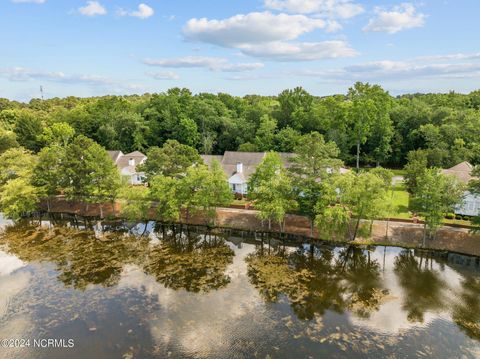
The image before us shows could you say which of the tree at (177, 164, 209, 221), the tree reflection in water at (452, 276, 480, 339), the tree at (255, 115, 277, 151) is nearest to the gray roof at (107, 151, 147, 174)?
the tree at (255, 115, 277, 151)

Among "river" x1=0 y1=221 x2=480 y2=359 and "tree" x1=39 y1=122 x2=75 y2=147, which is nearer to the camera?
"river" x1=0 y1=221 x2=480 y2=359

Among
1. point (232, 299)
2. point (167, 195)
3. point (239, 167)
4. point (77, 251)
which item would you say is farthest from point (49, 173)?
point (232, 299)

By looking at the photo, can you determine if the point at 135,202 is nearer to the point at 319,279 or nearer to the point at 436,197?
the point at 319,279

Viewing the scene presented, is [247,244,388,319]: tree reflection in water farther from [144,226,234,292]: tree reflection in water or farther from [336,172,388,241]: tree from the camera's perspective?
[336,172,388,241]: tree

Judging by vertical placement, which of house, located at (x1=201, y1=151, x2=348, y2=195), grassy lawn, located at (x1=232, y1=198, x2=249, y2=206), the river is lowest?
the river

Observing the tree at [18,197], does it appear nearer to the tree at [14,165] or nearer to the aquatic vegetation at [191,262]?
the tree at [14,165]

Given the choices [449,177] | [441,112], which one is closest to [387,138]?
[441,112]

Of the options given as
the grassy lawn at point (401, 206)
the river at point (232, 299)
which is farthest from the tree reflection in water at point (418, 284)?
the grassy lawn at point (401, 206)
